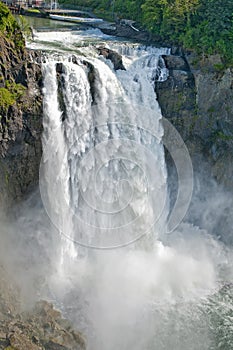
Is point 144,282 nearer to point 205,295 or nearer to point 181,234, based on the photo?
point 205,295

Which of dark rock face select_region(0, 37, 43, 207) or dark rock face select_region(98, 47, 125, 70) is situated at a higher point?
dark rock face select_region(98, 47, 125, 70)

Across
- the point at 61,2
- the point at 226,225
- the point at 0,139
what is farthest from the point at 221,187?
the point at 61,2

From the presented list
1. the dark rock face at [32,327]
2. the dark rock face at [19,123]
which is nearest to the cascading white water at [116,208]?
the dark rock face at [19,123]

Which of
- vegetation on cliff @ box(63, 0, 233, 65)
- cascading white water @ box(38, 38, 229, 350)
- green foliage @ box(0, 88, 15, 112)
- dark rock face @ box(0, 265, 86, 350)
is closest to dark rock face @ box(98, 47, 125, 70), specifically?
cascading white water @ box(38, 38, 229, 350)

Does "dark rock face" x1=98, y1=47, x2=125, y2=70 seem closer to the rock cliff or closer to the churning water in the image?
the churning water

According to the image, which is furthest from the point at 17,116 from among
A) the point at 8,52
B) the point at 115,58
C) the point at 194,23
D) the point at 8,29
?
the point at 194,23

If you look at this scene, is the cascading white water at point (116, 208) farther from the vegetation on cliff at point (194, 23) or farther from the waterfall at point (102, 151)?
the vegetation on cliff at point (194, 23)
